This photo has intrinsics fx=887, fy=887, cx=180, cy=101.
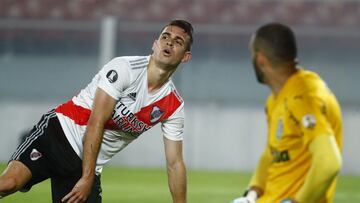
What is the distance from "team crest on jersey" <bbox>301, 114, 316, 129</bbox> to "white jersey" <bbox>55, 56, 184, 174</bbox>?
237 cm

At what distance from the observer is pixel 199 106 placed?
15.5 metres

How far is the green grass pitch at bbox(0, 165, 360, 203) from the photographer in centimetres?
1015

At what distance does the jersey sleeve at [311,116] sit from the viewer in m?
3.92

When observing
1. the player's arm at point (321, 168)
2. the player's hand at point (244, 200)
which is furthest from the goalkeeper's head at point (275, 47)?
the player's hand at point (244, 200)

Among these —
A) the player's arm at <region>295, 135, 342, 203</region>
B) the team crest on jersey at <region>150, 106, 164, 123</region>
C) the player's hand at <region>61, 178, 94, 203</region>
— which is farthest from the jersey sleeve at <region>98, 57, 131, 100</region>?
the player's arm at <region>295, 135, 342, 203</region>

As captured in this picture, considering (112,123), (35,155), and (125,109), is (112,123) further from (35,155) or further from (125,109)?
(35,155)

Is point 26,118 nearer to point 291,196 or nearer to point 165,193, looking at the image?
point 165,193

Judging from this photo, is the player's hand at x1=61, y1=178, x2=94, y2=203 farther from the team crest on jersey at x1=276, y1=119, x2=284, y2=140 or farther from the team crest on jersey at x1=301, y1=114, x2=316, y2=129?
the team crest on jersey at x1=301, y1=114, x2=316, y2=129

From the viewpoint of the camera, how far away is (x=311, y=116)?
13.0 feet

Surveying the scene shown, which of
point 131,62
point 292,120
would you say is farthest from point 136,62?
point 292,120

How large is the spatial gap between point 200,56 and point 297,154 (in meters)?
11.3

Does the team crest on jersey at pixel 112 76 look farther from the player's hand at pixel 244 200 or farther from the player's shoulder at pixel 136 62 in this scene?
the player's hand at pixel 244 200

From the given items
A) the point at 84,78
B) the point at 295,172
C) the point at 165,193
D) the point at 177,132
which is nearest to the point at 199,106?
the point at 84,78

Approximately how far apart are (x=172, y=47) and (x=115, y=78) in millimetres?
558
